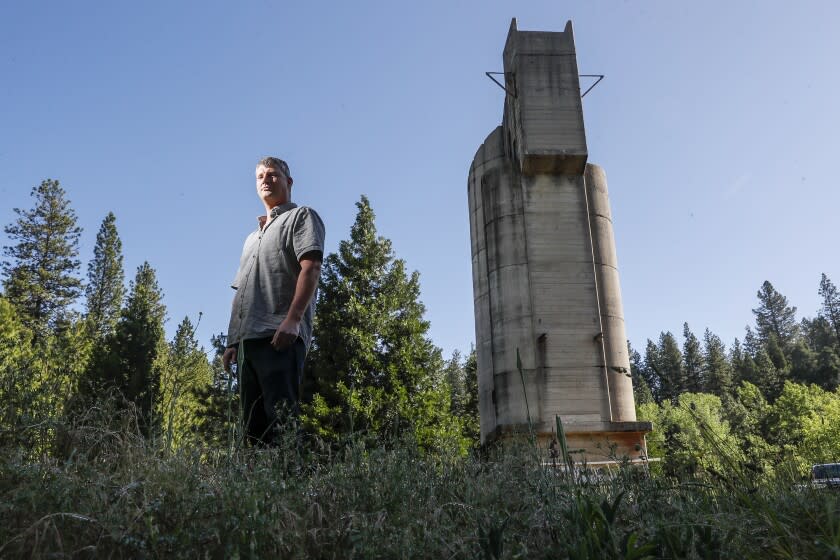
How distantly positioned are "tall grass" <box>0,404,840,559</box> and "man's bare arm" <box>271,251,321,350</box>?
1081mm

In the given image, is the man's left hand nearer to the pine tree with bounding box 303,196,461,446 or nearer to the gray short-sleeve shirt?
the gray short-sleeve shirt

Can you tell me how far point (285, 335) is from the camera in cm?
A: 455

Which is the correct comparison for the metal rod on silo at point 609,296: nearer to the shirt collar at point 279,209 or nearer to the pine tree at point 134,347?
the shirt collar at point 279,209

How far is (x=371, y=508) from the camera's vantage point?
9.99 feet

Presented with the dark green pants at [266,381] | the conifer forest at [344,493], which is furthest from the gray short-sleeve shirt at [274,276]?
the conifer forest at [344,493]

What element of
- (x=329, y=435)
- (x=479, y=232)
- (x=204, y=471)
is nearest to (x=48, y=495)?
(x=204, y=471)

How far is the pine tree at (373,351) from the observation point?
26.8 metres

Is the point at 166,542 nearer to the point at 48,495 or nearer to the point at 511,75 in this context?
the point at 48,495

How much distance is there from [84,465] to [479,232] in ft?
47.2

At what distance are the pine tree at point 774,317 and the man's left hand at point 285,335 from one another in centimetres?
13507

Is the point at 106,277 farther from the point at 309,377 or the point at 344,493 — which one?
the point at 344,493

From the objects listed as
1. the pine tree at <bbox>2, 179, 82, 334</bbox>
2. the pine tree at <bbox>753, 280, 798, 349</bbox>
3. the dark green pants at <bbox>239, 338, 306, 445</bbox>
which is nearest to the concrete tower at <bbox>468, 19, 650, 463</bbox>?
the dark green pants at <bbox>239, 338, 306, 445</bbox>

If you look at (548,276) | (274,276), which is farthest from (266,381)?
(548,276)

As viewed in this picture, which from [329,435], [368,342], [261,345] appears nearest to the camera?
[261,345]
